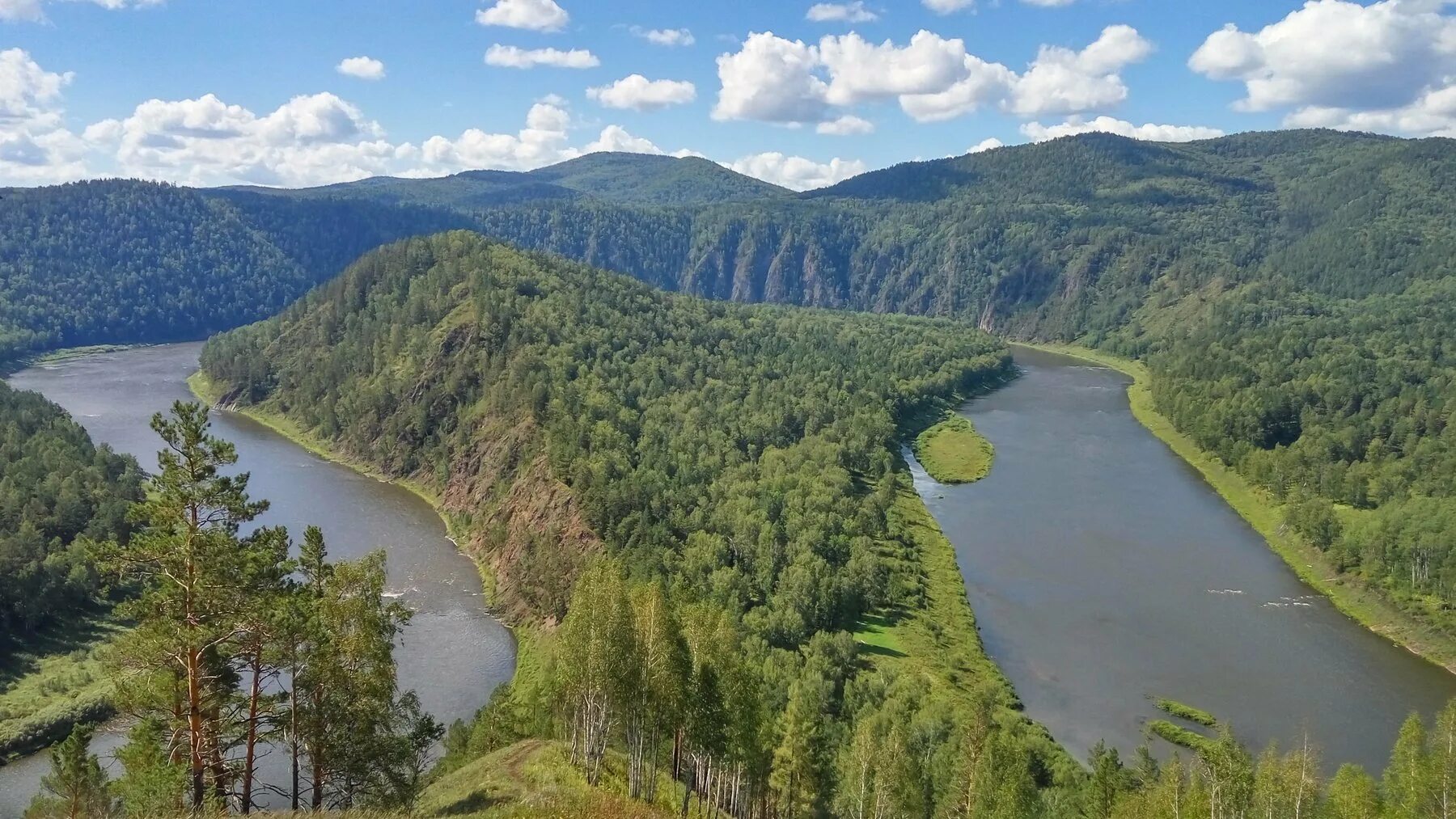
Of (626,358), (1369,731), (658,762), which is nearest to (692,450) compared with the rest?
(626,358)

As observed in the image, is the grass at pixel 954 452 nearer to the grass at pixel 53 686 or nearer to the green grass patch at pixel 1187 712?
the green grass patch at pixel 1187 712

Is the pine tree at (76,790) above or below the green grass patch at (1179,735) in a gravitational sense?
above

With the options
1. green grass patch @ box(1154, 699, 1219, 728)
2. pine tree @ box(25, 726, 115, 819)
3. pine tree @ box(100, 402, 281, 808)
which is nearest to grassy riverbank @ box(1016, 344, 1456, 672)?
green grass patch @ box(1154, 699, 1219, 728)

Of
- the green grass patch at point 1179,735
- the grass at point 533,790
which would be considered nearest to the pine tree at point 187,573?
the grass at point 533,790

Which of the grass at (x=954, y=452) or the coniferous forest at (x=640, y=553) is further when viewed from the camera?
the grass at (x=954, y=452)

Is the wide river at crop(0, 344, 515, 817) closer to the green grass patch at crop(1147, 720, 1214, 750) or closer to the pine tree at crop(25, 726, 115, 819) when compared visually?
the pine tree at crop(25, 726, 115, 819)

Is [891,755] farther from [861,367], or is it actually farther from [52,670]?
[861,367]
